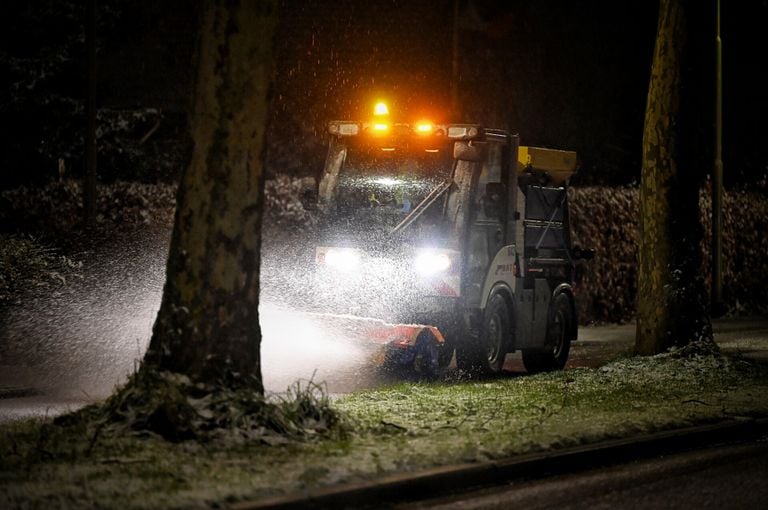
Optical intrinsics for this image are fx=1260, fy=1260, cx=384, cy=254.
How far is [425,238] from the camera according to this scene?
13.9m

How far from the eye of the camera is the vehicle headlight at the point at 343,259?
13953 mm

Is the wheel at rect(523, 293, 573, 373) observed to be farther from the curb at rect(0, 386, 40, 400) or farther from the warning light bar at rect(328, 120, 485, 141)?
the curb at rect(0, 386, 40, 400)

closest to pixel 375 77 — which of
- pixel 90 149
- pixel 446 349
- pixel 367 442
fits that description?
pixel 90 149

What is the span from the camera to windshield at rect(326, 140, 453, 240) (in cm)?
1401

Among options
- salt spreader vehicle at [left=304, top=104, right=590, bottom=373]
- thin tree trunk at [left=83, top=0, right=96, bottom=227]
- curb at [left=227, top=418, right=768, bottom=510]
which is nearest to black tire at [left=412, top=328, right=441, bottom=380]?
salt spreader vehicle at [left=304, top=104, right=590, bottom=373]

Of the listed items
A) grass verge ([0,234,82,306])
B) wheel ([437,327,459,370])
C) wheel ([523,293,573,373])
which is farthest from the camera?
grass verge ([0,234,82,306])

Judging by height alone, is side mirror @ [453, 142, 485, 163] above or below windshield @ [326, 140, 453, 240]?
above

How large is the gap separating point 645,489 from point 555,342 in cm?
784

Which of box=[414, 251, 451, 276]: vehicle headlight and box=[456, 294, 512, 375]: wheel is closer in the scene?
box=[414, 251, 451, 276]: vehicle headlight

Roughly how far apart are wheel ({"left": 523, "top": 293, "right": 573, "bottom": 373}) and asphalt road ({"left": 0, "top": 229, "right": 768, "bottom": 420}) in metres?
0.39

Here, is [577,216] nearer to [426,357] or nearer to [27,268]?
[426,357]

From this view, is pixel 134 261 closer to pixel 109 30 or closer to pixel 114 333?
pixel 114 333

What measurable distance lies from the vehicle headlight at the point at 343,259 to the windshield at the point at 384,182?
341 mm

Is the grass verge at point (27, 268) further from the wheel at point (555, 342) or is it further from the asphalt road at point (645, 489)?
the asphalt road at point (645, 489)
